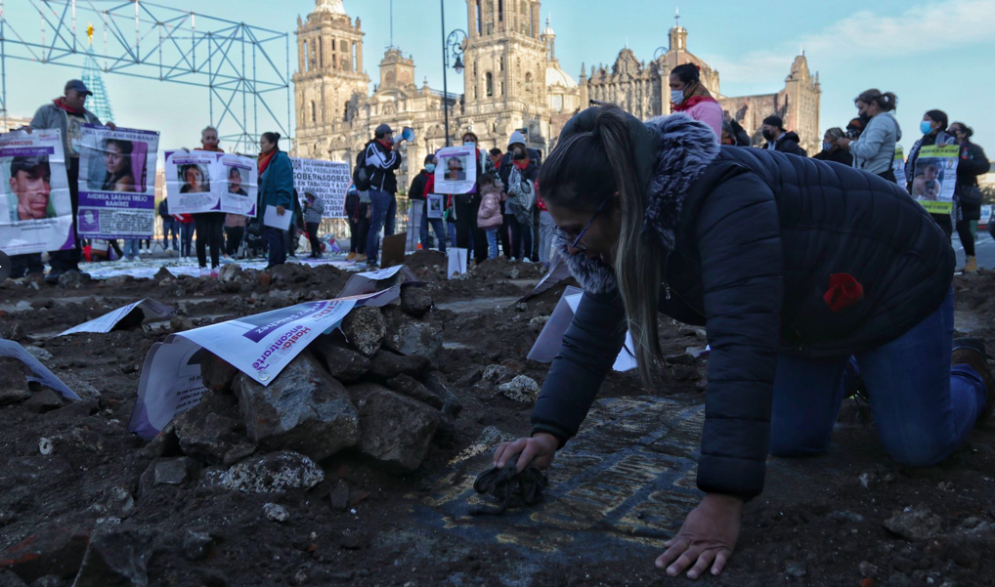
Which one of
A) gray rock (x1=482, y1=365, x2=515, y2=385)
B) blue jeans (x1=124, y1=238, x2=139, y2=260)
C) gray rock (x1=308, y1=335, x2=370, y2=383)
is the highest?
gray rock (x1=308, y1=335, x2=370, y2=383)

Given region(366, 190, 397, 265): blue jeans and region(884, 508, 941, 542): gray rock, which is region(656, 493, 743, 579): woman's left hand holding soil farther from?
region(366, 190, 397, 265): blue jeans

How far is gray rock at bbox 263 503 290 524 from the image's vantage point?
2.34 m

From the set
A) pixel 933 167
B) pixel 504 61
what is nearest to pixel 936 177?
pixel 933 167

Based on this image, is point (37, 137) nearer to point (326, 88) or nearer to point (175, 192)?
point (175, 192)

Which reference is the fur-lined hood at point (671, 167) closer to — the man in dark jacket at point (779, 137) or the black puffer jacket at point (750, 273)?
the black puffer jacket at point (750, 273)

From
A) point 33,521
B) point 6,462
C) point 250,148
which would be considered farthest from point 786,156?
point 250,148

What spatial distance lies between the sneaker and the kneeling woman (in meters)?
0.08

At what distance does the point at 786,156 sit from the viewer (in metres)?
2.43

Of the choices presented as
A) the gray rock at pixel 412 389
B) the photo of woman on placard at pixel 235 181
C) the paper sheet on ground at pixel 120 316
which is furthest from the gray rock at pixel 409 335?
the photo of woman on placard at pixel 235 181

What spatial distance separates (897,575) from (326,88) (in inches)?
3890

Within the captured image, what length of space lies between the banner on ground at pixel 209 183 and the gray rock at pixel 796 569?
11.2 meters

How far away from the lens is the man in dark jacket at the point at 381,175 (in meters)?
11.3

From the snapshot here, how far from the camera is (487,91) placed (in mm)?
77500

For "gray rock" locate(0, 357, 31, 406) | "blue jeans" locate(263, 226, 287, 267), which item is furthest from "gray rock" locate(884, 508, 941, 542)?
"blue jeans" locate(263, 226, 287, 267)
